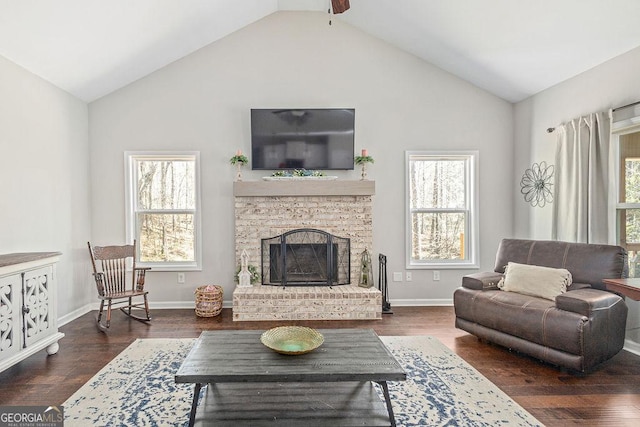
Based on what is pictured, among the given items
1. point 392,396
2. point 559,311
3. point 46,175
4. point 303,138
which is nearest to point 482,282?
point 559,311

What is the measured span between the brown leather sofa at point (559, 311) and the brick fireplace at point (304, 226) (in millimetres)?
1210

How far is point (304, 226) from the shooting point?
4504mm

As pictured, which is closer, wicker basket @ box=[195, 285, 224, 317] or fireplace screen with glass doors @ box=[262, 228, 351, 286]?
wicker basket @ box=[195, 285, 224, 317]

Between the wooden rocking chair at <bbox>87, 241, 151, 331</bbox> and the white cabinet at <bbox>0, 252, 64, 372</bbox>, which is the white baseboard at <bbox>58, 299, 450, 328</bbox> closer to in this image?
the wooden rocking chair at <bbox>87, 241, 151, 331</bbox>

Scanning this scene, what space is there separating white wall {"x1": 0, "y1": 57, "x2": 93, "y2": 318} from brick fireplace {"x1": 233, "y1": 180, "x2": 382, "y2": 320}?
6.31 ft

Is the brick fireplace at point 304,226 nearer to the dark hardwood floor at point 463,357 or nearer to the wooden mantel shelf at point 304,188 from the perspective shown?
the wooden mantel shelf at point 304,188

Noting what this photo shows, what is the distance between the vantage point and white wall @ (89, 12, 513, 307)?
452 cm

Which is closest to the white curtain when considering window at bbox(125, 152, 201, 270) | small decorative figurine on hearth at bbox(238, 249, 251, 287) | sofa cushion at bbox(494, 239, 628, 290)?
sofa cushion at bbox(494, 239, 628, 290)

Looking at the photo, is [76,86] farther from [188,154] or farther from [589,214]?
[589,214]

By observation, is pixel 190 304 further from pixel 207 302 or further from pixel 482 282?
pixel 482 282

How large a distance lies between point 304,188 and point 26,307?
2883mm

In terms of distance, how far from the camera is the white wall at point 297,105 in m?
4.52

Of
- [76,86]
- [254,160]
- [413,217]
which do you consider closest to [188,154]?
[254,160]

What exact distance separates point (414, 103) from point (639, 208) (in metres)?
2.65
